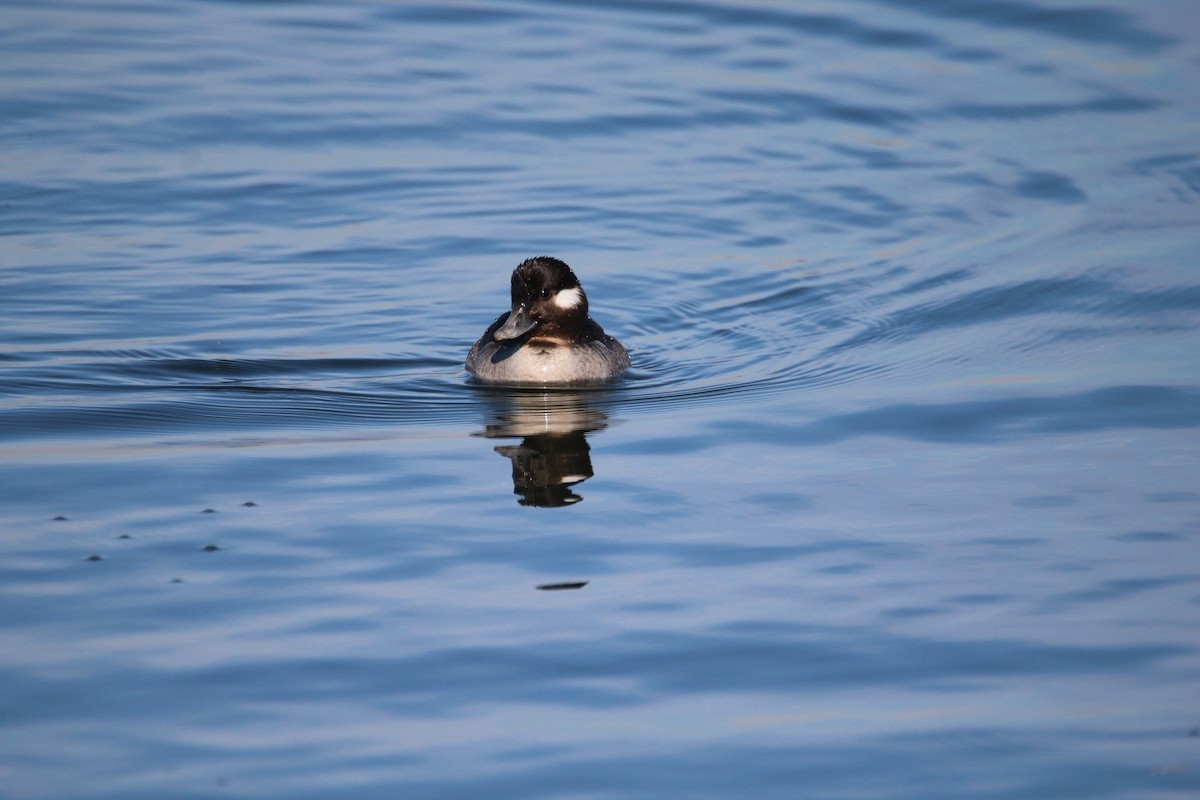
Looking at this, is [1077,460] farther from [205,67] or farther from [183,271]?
[205,67]

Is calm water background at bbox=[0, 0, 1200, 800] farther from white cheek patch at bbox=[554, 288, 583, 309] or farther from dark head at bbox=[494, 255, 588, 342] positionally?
white cheek patch at bbox=[554, 288, 583, 309]

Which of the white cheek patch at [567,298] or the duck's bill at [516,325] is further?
the white cheek patch at [567,298]

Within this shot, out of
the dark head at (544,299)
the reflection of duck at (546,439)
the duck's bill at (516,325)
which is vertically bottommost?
the reflection of duck at (546,439)

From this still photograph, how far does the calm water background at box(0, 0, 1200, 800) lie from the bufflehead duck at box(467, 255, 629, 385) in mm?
316

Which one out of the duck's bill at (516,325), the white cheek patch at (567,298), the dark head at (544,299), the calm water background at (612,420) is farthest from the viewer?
the white cheek patch at (567,298)

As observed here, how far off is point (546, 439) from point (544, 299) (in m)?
1.99

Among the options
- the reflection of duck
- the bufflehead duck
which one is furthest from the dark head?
the reflection of duck

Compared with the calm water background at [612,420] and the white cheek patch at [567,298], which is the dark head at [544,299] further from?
the calm water background at [612,420]

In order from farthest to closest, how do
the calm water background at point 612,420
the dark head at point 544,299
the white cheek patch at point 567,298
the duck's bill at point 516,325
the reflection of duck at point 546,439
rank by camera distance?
the white cheek patch at point 567,298, the dark head at point 544,299, the duck's bill at point 516,325, the reflection of duck at point 546,439, the calm water background at point 612,420

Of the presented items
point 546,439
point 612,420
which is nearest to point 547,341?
point 612,420

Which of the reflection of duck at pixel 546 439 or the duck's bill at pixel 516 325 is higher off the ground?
the duck's bill at pixel 516 325

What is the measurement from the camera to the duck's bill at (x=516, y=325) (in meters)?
12.0

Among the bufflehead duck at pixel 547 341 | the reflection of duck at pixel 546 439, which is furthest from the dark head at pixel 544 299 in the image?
the reflection of duck at pixel 546 439

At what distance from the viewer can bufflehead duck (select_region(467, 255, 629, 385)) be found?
12188 mm
